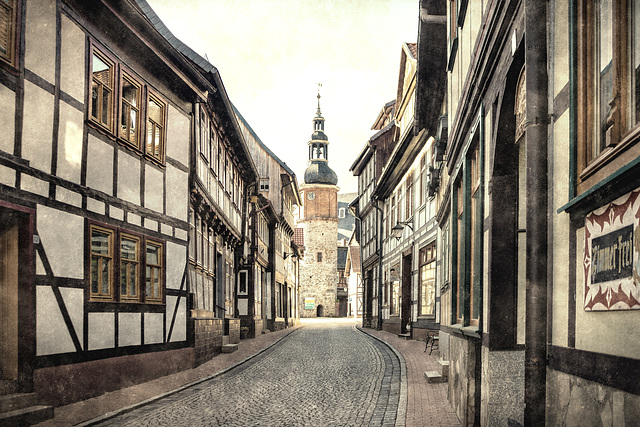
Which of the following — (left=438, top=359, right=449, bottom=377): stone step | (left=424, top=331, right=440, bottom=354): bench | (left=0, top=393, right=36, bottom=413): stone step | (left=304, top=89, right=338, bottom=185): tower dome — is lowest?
(left=424, top=331, right=440, bottom=354): bench

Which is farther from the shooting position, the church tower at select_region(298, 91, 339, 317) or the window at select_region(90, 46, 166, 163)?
the church tower at select_region(298, 91, 339, 317)

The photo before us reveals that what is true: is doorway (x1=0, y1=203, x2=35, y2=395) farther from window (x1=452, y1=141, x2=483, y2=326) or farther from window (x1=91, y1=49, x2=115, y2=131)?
window (x1=452, y1=141, x2=483, y2=326)

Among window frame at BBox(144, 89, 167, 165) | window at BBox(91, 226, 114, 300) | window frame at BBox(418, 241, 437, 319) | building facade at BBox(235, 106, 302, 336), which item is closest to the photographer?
window at BBox(91, 226, 114, 300)

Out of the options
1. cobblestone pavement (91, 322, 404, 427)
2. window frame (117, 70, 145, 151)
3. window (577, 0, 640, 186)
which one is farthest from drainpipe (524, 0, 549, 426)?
window frame (117, 70, 145, 151)

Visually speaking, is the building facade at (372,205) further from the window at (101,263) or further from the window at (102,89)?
the window at (101,263)

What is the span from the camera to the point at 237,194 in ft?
75.2

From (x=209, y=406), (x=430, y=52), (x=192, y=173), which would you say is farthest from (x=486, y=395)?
(x=430, y=52)

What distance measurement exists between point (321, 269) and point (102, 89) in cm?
5930

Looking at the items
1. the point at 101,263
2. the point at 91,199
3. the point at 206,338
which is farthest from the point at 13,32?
the point at 206,338

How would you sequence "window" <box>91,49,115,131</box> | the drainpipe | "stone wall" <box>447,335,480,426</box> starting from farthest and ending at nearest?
"window" <box>91,49,115,131</box>
"stone wall" <box>447,335,480,426</box>
the drainpipe

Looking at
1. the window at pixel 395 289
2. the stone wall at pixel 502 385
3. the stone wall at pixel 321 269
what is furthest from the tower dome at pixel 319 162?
the stone wall at pixel 502 385

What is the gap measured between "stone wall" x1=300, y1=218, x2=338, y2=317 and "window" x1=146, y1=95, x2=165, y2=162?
5688 cm

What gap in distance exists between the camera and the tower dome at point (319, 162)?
7075 centimetres

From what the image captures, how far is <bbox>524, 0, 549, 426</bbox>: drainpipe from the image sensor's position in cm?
375
